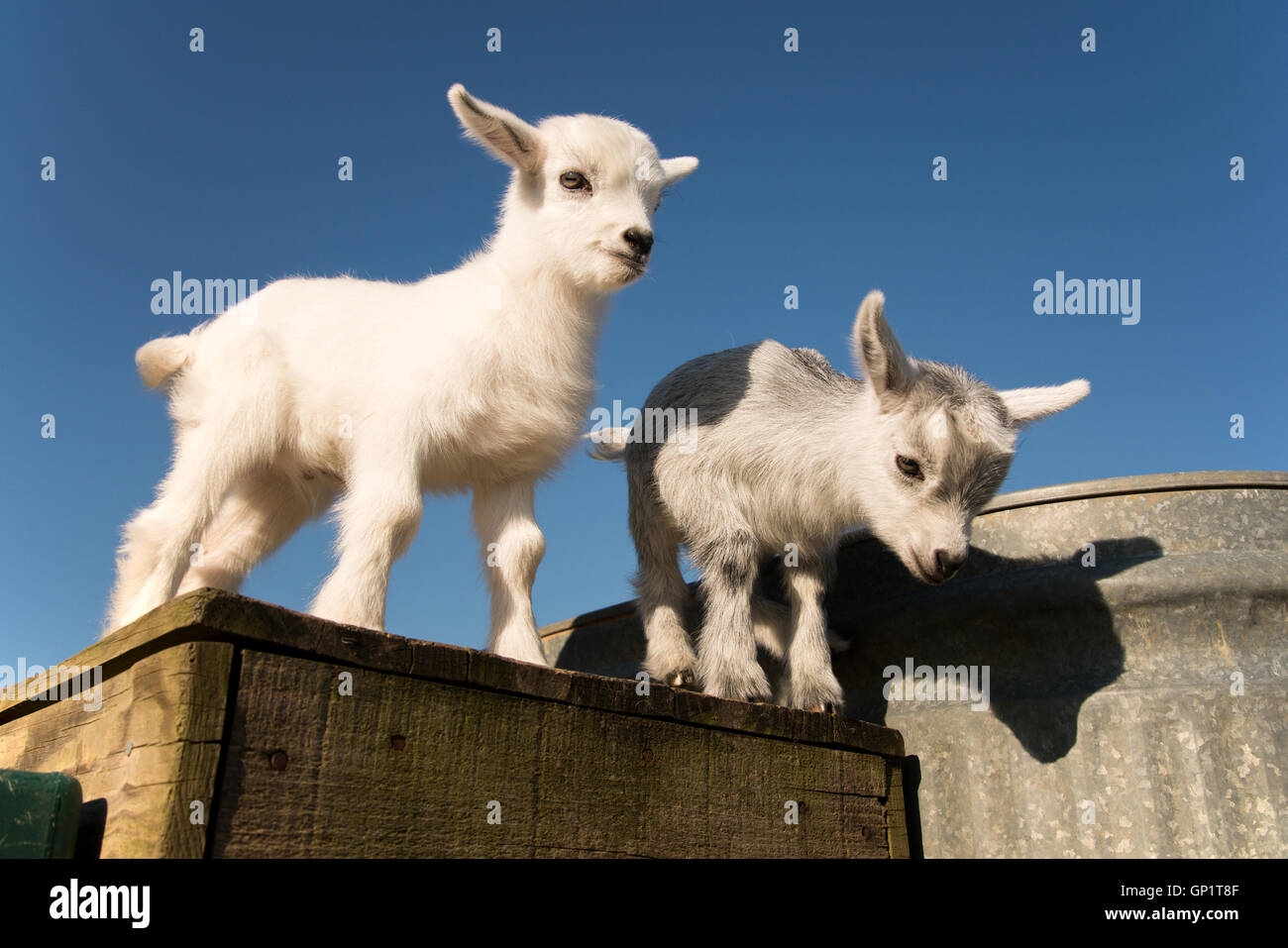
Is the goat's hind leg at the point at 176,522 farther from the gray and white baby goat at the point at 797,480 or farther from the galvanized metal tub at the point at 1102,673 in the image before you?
the galvanized metal tub at the point at 1102,673

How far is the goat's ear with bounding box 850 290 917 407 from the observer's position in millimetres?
4180

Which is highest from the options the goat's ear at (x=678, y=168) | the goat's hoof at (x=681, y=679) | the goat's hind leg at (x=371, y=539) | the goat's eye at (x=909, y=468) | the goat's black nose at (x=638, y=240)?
the goat's ear at (x=678, y=168)

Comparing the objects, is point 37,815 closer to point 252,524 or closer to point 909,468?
point 252,524

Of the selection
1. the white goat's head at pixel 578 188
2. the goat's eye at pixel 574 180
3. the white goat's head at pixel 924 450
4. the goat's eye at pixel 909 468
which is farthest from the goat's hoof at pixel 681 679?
the goat's eye at pixel 574 180

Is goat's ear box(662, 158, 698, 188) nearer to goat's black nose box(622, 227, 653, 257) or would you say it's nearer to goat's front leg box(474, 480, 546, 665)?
goat's black nose box(622, 227, 653, 257)

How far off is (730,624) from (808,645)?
373 millimetres

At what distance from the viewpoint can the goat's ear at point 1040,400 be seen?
14.8ft

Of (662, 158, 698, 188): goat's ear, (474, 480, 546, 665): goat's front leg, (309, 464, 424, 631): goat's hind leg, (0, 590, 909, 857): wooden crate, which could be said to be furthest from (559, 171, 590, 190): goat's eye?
(0, 590, 909, 857): wooden crate

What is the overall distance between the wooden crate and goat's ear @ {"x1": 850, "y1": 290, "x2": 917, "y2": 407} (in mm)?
1645

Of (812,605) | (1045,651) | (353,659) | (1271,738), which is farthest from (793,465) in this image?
(353,659)

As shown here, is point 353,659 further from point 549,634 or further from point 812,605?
point 549,634

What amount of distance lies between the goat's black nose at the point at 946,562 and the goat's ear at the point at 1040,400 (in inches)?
34.2

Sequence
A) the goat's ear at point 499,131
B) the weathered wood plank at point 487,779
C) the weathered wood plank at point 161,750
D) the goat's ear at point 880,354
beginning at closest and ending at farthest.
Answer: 1. the weathered wood plank at point 161,750
2. the weathered wood plank at point 487,779
3. the goat's ear at point 499,131
4. the goat's ear at point 880,354

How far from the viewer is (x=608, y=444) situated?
5.42 metres
